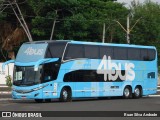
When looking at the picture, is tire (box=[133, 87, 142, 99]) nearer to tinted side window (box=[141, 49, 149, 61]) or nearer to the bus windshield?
tinted side window (box=[141, 49, 149, 61])

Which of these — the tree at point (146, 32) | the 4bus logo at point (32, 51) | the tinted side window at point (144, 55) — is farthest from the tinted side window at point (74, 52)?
the tree at point (146, 32)

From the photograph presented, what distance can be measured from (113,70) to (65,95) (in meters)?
4.72

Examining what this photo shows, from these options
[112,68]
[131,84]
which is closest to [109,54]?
[112,68]

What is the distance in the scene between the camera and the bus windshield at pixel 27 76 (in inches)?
1170

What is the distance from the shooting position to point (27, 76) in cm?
2998

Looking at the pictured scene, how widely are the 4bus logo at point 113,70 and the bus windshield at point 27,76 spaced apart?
5142mm

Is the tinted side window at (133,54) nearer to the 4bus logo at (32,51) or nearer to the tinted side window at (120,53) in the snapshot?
the tinted side window at (120,53)

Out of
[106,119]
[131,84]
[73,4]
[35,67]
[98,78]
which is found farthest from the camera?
[73,4]

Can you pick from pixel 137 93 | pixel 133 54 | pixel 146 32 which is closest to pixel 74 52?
pixel 133 54

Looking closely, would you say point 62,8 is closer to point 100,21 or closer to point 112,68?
point 100,21

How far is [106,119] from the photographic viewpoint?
18.2 meters

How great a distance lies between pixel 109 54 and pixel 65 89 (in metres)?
4.52

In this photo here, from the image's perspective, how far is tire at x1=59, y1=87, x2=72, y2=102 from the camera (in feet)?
102

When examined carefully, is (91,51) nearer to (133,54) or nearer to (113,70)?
(113,70)
